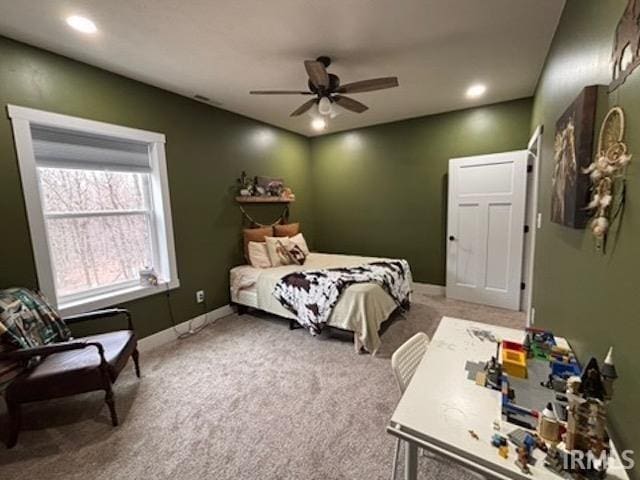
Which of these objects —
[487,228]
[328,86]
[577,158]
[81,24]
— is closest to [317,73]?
[328,86]

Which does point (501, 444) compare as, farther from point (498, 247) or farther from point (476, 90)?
point (476, 90)

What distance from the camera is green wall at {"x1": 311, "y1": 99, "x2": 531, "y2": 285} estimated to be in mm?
3859

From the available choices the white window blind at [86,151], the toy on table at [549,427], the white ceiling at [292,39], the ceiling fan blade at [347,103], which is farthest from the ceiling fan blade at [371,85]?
the toy on table at [549,427]

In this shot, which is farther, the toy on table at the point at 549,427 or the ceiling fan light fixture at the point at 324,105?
the ceiling fan light fixture at the point at 324,105

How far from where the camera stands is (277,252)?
3857 millimetres

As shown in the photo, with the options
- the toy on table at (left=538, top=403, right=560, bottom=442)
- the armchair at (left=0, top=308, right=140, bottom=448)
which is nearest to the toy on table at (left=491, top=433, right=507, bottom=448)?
the toy on table at (left=538, top=403, right=560, bottom=442)

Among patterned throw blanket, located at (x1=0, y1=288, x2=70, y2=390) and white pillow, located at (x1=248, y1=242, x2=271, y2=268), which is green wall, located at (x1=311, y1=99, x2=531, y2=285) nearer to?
white pillow, located at (x1=248, y1=242, x2=271, y2=268)

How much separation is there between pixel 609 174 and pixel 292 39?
2188 mm

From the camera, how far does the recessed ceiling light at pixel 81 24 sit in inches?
74.9

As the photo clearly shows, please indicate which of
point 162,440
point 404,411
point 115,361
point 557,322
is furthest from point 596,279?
point 115,361

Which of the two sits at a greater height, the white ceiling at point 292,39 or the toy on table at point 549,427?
the white ceiling at point 292,39

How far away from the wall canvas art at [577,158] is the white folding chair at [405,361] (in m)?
0.93

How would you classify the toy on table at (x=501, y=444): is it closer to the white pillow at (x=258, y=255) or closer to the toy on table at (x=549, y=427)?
the toy on table at (x=549, y=427)

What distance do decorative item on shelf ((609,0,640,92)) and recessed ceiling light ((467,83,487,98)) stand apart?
8.14 ft
